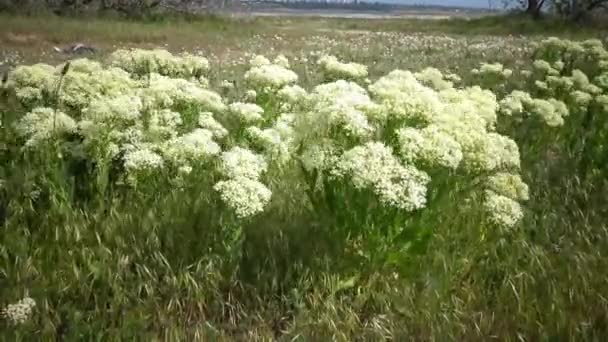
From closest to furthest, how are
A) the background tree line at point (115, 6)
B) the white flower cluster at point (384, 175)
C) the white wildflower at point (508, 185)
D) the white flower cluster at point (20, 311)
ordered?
the white flower cluster at point (20, 311), the white flower cluster at point (384, 175), the white wildflower at point (508, 185), the background tree line at point (115, 6)

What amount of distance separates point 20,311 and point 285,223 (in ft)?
5.23

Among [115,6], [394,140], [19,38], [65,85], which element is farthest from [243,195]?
[115,6]

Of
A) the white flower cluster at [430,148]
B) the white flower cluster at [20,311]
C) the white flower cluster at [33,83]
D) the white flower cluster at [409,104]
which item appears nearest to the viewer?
the white flower cluster at [20,311]

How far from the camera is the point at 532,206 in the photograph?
205 inches

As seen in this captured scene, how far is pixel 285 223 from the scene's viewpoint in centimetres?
432

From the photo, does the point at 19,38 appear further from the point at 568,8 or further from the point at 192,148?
the point at 568,8

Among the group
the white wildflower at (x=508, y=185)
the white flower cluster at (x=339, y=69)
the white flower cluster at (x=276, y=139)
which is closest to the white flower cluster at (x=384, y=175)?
the white wildflower at (x=508, y=185)

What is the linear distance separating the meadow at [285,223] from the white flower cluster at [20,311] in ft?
0.04

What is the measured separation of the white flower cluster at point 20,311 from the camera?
3314 millimetres

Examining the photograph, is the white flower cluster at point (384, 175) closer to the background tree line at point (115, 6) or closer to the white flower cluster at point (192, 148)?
the white flower cluster at point (192, 148)

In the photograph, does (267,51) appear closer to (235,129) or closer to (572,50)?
(572,50)

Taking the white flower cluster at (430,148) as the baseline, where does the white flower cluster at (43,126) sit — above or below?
below

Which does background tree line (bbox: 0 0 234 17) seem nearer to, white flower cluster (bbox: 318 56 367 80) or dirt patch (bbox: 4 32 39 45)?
dirt patch (bbox: 4 32 39 45)

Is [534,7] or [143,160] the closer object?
[143,160]
